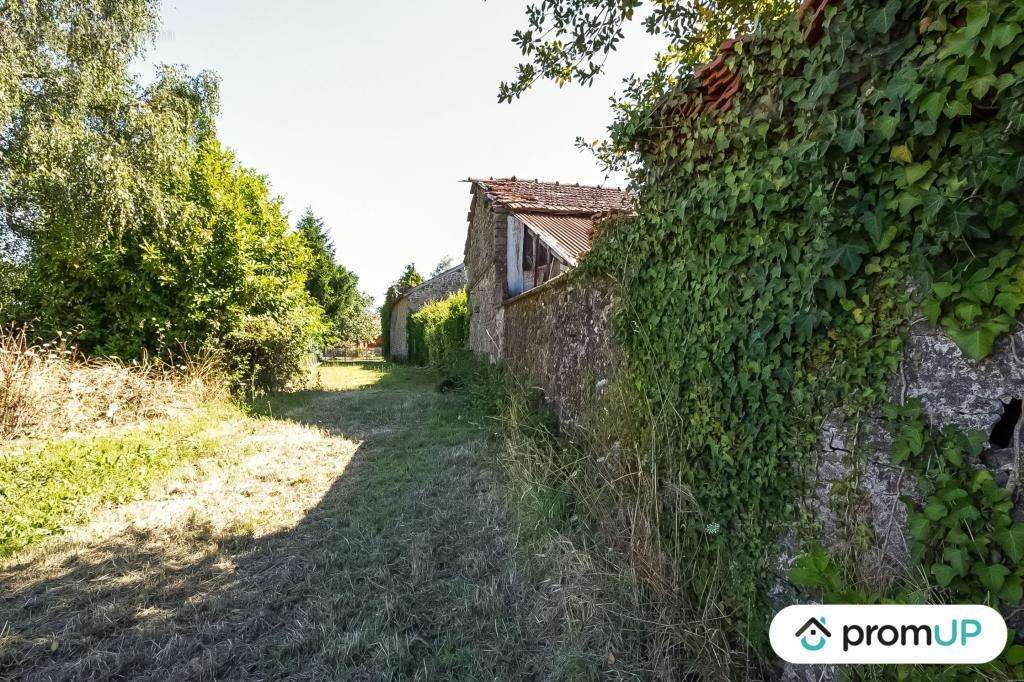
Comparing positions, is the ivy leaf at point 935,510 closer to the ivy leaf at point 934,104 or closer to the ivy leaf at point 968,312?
the ivy leaf at point 968,312

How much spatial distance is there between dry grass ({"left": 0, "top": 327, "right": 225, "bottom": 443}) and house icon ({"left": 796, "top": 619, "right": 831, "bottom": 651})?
7972mm

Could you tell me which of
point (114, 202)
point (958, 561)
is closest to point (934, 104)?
point (958, 561)

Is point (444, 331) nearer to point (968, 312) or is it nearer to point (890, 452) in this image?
point (890, 452)

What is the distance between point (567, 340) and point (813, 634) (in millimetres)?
3702

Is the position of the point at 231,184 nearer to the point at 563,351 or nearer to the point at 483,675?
the point at 563,351

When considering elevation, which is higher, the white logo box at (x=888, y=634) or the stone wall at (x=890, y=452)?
the stone wall at (x=890, y=452)

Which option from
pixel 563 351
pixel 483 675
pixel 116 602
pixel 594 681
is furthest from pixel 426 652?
pixel 563 351

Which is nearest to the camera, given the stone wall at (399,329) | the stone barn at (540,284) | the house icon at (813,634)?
the house icon at (813,634)

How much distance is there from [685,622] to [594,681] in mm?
530

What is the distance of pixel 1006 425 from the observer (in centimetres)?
142

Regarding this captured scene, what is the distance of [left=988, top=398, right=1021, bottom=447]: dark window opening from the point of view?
1.39m

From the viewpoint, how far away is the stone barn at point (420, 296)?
2497 centimetres

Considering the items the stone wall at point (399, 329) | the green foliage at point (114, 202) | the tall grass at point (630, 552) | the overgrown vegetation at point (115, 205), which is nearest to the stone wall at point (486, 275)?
the overgrown vegetation at point (115, 205)

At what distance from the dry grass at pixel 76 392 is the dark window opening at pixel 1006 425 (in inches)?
336
